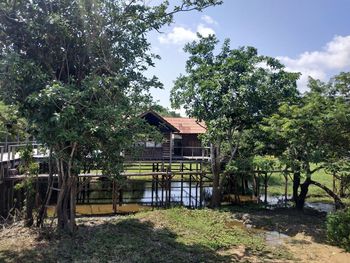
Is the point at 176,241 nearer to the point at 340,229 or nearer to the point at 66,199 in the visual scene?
the point at 66,199

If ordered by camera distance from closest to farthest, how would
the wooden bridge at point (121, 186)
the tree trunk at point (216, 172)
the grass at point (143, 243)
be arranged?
the grass at point (143, 243)
the wooden bridge at point (121, 186)
the tree trunk at point (216, 172)

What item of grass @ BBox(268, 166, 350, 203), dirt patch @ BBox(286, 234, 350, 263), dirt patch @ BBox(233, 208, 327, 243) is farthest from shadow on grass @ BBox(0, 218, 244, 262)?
grass @ BBox(268, 166, 350, 203)

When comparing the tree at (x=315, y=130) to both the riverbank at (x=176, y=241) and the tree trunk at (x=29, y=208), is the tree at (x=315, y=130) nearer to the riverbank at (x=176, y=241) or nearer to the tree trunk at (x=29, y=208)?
the riverbank at (x=176, y=241)

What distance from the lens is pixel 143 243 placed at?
10.7m

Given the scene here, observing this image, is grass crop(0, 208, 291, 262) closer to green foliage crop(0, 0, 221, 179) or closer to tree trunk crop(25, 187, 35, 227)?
tree trunk crop(25, 187, 35, 227)

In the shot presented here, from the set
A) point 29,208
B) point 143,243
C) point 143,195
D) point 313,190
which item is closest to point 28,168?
point 29,208

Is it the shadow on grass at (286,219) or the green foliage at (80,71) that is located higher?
the green foliage at (80,71)

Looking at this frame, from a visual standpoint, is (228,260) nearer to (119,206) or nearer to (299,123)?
(299,123)

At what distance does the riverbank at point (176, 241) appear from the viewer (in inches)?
379

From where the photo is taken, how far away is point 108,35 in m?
10.5

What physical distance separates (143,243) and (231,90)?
805 centimetres

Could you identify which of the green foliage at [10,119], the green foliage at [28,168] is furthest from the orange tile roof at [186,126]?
the green foliage at [10,119]

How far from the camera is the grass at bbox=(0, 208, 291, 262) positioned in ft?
31.1

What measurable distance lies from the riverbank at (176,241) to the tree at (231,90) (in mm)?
4080
